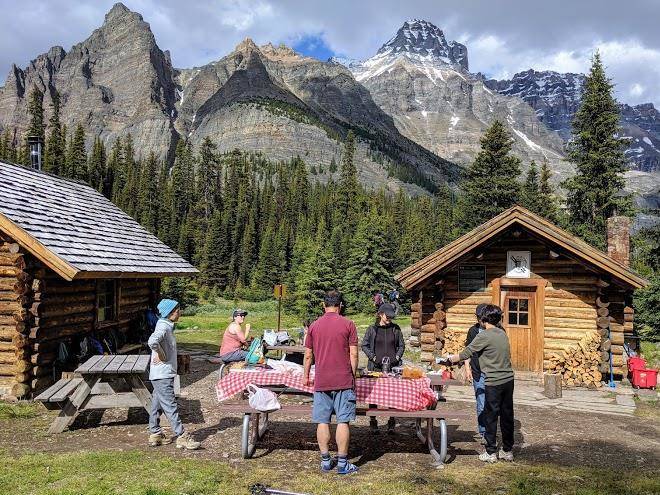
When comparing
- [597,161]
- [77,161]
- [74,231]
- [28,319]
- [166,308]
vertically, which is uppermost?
[77,161]

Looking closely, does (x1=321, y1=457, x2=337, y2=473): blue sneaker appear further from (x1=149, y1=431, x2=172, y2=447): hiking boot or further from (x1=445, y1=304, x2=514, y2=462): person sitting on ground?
(x1=149, y1=431, x2=172, y2=447): hiking boot

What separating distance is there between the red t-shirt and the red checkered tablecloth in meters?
0.72

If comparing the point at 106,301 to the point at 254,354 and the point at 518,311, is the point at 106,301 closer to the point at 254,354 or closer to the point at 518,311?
the point at 254,354

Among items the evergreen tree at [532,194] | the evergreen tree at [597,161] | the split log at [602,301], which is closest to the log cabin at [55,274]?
the split log at [602,301]

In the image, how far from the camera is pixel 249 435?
7.24m

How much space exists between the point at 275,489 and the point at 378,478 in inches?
49.9

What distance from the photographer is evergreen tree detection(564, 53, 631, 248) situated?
97.8ft

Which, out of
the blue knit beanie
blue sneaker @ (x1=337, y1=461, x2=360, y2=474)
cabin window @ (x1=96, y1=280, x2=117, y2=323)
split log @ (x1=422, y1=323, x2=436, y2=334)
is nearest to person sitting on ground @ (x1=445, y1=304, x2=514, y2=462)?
blue sneaker @ (x1=337, y1=461, x2=360, y2=474)

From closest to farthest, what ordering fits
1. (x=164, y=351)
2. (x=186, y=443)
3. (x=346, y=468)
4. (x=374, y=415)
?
(x=346, y=468) < (x=374, y=415) < (x=164, y=351) < (x=186, y=443)

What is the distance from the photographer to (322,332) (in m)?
6.29

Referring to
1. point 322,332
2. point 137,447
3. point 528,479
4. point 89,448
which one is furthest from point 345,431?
point 89,448

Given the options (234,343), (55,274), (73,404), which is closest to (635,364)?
(234,343)

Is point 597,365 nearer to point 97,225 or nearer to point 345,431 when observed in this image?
point 345,431

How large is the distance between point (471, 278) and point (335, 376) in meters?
9.12
